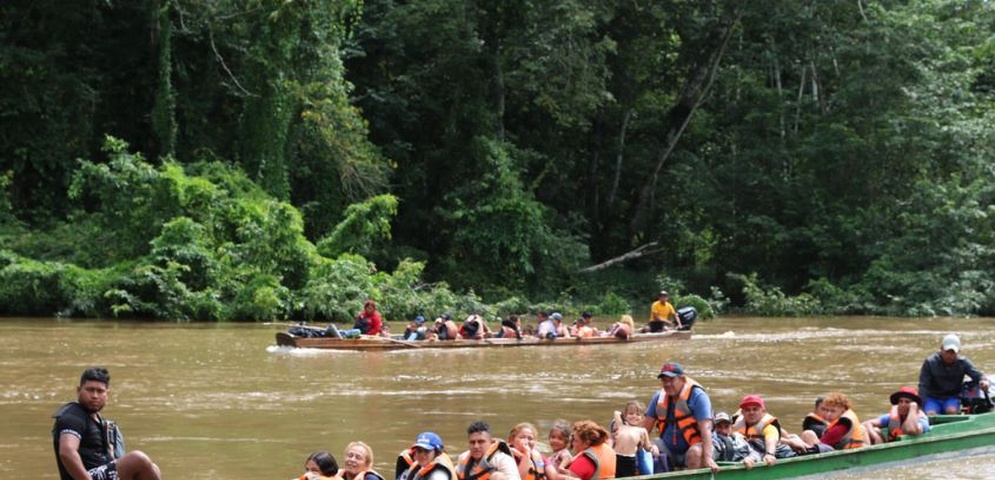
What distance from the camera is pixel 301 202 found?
37969mm

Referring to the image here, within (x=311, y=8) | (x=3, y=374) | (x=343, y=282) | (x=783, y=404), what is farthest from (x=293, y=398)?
(x=311, y=8)

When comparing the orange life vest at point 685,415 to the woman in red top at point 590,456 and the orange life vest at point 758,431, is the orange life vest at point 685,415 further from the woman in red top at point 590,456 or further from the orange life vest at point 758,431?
the woman in red top at point 590,456

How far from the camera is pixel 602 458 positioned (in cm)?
1023

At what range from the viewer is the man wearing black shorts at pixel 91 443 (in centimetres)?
795

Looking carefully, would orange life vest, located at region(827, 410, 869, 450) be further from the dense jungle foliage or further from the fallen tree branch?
the fallen tree branch

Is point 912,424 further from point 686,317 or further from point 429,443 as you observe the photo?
point 686,317

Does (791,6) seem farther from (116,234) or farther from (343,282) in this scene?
(116,234)

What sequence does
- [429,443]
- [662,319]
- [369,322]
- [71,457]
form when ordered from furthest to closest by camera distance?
[662,319]
[369,322]
[429,443]
[71,457]

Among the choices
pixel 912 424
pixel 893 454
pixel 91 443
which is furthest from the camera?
pixel 912 424

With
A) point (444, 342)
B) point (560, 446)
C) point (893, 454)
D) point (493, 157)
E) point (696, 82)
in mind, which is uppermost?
point (696, 82)

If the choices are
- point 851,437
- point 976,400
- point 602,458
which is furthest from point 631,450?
point 976,400

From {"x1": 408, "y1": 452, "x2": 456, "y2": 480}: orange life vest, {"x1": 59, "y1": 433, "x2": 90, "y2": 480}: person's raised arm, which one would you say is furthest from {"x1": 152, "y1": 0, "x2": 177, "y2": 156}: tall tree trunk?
{"x1": 59, "y1": 433, "x2": 90, "y2": 480}: person's raised arm

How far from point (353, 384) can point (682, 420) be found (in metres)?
8.80

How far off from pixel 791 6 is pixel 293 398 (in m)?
26.1
